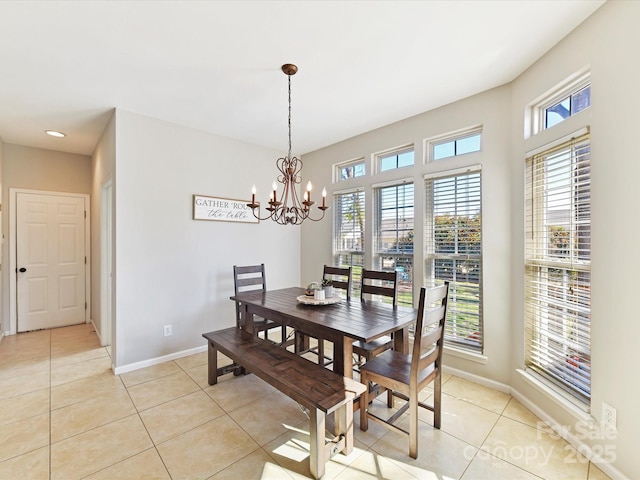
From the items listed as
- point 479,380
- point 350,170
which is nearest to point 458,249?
point 479,380

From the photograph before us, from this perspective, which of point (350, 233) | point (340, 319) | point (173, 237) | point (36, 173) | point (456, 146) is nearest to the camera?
point (340, 319)

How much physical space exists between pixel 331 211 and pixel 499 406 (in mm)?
2840

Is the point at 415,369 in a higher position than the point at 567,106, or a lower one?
lower

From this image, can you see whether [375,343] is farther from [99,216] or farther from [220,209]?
[99,216]

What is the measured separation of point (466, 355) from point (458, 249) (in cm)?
102

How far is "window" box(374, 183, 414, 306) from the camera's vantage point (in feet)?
10.9

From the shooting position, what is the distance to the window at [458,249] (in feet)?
9.21

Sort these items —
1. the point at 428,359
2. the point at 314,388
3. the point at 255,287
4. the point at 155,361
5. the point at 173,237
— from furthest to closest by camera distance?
the point at 255,287
the point at 173,237
the point at 155,361
the point at 428,359
the point at 314,388

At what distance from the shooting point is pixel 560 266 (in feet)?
6.91

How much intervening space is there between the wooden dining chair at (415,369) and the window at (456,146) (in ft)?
5.12

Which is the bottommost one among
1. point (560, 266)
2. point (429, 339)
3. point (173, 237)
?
point (429, 339)

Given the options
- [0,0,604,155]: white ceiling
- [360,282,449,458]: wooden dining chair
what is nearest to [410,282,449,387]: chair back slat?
[360,282,449,458]: wooden dining chair

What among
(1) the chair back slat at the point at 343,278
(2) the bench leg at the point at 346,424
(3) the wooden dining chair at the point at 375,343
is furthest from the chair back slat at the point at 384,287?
(2) the bench leg at the point at 346,424

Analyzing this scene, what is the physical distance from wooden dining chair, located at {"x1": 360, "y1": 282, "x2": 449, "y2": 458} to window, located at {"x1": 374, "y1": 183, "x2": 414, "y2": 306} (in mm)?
1164
